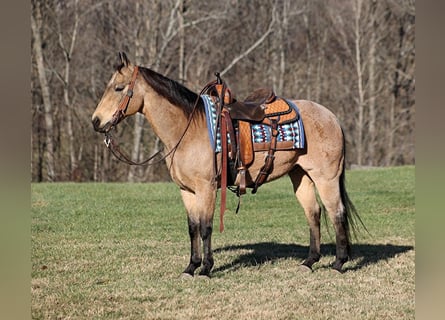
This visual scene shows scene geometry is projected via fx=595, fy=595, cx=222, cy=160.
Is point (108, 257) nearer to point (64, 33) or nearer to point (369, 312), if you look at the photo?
point (369, 312)

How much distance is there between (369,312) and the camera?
459cm

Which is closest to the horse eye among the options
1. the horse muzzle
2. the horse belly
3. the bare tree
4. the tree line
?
the horse muzzle

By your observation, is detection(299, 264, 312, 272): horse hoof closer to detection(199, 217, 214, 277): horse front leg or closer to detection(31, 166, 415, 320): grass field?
detection(31, 166, 415, 320): grass field

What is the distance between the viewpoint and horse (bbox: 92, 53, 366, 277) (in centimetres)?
516

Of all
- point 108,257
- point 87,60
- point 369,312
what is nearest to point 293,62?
point 87,60

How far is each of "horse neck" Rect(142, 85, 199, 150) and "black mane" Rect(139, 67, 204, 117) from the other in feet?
0.13

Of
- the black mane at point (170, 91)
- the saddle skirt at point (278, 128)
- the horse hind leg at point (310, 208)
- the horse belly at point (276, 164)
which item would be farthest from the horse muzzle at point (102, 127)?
the horse hind leg at point (310, 208)

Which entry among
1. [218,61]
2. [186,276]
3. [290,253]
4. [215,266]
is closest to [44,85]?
[218,61]

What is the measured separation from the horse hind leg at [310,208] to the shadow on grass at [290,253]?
15.3 inches

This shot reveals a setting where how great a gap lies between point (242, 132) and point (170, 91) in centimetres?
75

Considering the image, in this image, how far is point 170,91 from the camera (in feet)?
17.5

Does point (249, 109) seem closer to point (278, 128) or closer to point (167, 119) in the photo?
point (278, 128)

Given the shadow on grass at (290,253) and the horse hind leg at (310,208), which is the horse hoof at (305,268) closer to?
the horse hind leg at (310,208)
